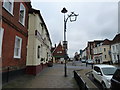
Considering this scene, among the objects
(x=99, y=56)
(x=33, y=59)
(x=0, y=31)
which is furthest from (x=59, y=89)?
(x=99, y=56)

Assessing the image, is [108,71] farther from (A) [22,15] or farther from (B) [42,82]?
(A) [22,15]

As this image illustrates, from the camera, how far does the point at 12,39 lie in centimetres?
952

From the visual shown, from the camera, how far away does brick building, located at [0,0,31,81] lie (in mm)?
8359

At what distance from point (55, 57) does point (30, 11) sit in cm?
3630

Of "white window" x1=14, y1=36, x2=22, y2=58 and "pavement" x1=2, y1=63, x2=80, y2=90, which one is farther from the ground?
"white window" x1=14, y1=36, x2=22, y2=58

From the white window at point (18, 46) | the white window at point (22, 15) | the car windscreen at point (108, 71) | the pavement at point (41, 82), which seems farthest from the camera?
the white window at point (22, 15)

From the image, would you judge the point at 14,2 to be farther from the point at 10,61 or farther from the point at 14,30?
the point at 10,61

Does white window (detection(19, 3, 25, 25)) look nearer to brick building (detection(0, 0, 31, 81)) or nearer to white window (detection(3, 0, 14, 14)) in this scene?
brick building (detection(0, 0, 31, 81))

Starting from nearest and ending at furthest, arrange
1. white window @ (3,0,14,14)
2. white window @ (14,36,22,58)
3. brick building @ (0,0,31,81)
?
brick building @ (0,0,31,81) < white window @ (3,0,14,14) < white window @ (14,36,22,58)

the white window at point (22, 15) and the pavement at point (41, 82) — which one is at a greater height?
the white window at point (22, 15)

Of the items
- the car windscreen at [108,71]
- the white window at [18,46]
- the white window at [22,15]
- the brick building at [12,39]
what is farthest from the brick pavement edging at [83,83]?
the white window at [22,15]

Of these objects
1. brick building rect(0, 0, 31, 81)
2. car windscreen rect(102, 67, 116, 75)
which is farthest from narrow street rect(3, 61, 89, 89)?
car windscreen rect(102, 67, 116, 75)

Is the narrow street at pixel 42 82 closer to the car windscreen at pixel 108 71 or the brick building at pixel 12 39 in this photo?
the brick building at pixel 12 39

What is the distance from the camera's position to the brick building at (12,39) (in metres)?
8.36
